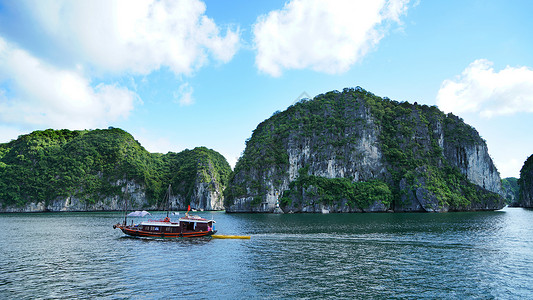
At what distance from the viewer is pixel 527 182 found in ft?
522

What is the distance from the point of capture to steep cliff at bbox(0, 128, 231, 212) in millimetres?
144000

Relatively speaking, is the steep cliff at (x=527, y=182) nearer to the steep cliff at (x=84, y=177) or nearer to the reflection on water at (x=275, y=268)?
the reflection on water at (x=275, y=268)

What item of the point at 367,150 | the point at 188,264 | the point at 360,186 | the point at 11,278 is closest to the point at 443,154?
the point at 367,150

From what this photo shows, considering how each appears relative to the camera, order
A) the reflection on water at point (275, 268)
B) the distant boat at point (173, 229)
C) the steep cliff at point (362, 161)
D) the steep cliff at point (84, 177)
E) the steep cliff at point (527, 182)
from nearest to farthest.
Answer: the reflection on water at point (275, 268), the distant boat at point (173, 229), the steep cliff at point (362, 161), the steep cliff at point (84, 177), the steep cliff at point (527, 182)

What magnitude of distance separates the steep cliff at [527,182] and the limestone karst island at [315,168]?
76cm

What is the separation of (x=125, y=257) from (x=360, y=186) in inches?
4495

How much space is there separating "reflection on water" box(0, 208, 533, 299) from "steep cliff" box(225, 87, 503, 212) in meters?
82.8

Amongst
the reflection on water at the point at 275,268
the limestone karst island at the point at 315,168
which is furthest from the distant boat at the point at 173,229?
the limestone karst island at the point at 315,168

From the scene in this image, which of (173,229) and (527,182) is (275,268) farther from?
(527,182)

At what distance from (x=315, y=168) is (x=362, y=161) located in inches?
932

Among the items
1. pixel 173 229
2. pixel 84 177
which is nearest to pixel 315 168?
pixel 173 229

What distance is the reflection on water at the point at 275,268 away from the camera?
21.7 m

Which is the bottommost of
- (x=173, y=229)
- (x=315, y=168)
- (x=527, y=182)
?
(x=173, y=229)

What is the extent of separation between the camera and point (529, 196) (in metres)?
161
